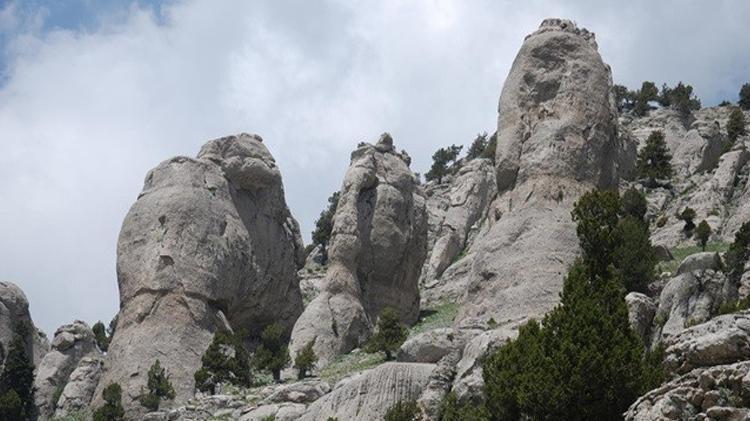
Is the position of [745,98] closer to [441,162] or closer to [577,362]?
[441,162]

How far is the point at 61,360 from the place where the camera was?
209 ft

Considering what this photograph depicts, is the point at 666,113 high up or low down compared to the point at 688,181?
up

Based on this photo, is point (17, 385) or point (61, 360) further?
point (61, 360)

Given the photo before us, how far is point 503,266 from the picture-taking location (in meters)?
50.2

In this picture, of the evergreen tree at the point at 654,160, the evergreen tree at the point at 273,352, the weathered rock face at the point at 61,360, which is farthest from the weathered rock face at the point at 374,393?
the evergreen tree at the point at 654,160

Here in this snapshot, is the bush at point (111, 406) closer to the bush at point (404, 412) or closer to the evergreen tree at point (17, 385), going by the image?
the evergreen tree at point (17, 385)

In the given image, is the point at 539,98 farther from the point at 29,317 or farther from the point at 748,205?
the point at 29,317

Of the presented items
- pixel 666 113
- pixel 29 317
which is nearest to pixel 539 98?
pixel 29 317

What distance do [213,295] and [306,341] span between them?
21.5 feet

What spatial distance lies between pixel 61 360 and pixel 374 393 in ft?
90.1

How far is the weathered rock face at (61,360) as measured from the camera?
202 feet

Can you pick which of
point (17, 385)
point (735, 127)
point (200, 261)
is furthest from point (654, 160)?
point (17, 385)

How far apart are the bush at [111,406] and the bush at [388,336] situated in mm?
11252

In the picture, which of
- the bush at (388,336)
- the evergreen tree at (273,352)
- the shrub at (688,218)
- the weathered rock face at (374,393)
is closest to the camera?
the weathered rock face at (374,393)
